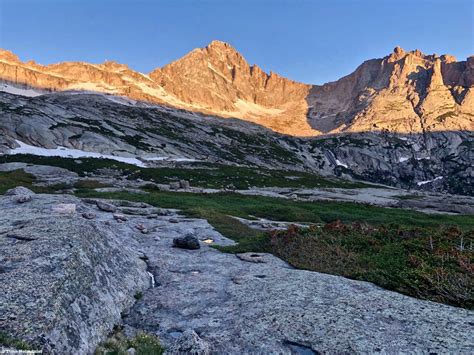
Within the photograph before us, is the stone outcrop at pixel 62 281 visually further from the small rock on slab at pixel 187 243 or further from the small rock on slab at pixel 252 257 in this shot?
the small rock on slab at pixel 252 257

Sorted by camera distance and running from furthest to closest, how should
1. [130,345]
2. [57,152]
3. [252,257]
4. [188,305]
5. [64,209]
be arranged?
[57,152], [64,209], [252,257], [188,305], [130,345]

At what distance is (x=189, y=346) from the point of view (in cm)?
988

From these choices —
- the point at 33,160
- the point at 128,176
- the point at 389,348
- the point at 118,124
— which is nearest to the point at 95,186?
the point at 128,176

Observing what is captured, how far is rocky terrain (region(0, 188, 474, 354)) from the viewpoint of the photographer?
9867 mm

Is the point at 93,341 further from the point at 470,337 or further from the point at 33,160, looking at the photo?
the point at 33,160

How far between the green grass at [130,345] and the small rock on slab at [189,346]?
0.56 metres

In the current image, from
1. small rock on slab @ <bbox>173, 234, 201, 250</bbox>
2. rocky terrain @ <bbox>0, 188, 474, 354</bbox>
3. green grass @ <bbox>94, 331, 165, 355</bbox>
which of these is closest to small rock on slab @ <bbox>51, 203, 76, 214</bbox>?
rocky terrain @ <bbox>0, 188, 474, 354</bbox>

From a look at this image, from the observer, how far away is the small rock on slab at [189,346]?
386 inches

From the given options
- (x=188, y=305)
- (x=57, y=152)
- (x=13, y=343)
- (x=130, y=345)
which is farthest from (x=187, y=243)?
(x=57, y=152)

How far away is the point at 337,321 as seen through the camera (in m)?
11.4

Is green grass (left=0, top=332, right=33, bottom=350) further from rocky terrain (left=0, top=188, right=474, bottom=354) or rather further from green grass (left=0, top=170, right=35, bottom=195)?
green grass (left=0, top=170, right=35, bottom=195)

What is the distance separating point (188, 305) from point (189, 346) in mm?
3783

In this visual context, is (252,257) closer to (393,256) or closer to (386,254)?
(386,254)

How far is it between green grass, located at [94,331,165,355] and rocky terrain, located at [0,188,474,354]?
30 cm
